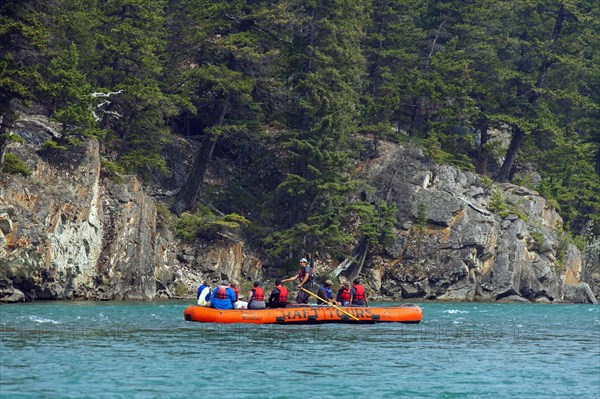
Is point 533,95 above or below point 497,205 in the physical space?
above

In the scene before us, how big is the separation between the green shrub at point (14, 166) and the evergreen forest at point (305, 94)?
113mm

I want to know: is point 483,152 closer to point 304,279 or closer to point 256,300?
point 304,279

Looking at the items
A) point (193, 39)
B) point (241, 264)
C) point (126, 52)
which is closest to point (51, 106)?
point (126, 52)

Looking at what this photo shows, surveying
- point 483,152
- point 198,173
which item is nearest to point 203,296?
point 198,173

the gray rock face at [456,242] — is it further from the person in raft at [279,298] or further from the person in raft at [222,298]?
the person in raft at [222,298]

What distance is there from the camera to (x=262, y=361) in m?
22.3

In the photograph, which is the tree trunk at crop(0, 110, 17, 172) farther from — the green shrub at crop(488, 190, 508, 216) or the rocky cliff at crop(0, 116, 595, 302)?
the green shrub at crop(488, 190, 508, 216)

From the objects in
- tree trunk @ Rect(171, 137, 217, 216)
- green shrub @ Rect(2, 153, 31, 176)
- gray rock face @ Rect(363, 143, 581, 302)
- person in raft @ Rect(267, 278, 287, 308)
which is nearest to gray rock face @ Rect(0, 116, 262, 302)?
green shrub @ Rect(2, 153, 31, 176)

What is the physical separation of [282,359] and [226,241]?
25.9 meters

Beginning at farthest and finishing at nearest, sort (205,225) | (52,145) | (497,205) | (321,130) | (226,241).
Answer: (497,205)
(321,130)
(226,241)
(205,225)
(52,145)

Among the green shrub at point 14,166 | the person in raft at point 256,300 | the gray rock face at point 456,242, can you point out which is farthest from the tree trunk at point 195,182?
the person in raft at point 256,300

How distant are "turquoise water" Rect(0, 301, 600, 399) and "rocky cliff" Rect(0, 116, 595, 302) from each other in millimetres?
5432

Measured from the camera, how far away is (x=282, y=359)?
74.6 ft

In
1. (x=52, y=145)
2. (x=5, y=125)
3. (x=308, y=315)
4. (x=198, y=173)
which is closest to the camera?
(x=308, y=315)
